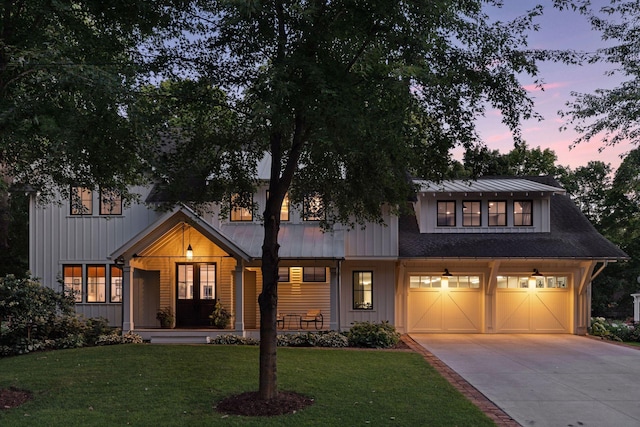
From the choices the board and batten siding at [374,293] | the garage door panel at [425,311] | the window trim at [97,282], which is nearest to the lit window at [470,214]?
the garage door panel at [425,311]

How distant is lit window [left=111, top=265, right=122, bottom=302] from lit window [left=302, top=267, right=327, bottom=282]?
6261 millimetres

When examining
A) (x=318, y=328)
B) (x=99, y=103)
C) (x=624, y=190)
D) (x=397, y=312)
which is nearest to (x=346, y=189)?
(x=99, y=103)

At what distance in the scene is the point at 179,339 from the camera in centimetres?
1619

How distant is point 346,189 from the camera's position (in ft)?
37.6

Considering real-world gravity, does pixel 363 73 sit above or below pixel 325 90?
above

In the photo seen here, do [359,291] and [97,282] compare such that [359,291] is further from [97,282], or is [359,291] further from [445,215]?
[97,282]

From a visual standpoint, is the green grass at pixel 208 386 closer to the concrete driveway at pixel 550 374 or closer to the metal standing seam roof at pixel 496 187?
the concrete driveway at pixel 550 374

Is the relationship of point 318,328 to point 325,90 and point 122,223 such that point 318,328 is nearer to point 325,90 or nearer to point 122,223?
point 122,223

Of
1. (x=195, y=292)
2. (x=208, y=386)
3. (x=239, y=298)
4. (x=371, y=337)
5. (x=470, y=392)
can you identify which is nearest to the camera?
(x=208, y=386)

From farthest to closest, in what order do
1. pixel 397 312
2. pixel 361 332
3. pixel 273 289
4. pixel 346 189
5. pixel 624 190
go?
pixel 397 312 < pixel 361 332 < pixel 624 190 < pixel 346 189 < pixel 273 289

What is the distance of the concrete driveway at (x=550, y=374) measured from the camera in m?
8.82

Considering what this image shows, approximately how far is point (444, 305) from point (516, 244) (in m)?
3.32

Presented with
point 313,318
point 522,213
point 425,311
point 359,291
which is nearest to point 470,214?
point 522,213

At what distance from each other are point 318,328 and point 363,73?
12.0 m
